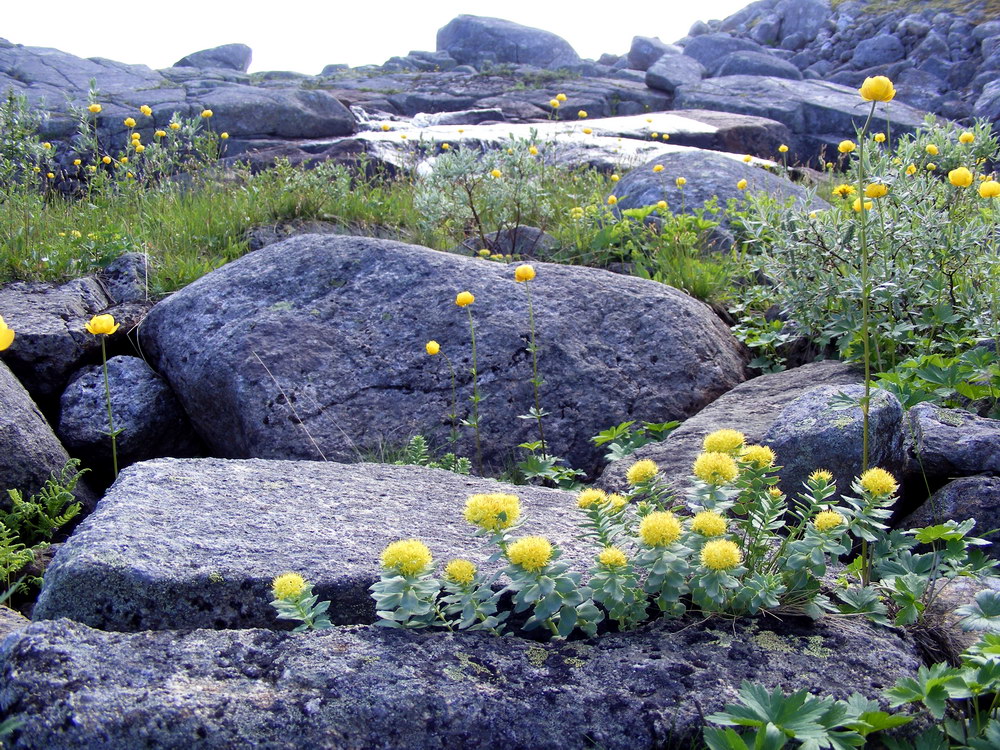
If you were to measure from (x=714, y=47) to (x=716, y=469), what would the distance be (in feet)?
138

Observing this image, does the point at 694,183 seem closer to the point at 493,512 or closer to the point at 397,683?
the point at 493,512

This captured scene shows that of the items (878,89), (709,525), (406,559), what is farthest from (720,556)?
(878,89)

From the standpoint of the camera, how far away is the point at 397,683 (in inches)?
70.1

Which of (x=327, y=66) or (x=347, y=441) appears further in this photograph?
(x=327, y=66)

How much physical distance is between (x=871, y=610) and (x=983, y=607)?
10.0 inches

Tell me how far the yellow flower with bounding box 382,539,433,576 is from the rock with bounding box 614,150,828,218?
16.6 feet

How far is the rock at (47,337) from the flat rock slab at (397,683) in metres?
3.07

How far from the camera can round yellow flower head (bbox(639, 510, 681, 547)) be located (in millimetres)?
1898

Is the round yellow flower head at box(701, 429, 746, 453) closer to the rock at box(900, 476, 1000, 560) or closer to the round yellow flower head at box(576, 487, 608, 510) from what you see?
the round yellow flower head at box(576, 487, 608, 510)

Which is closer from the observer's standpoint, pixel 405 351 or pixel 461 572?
pixel 461 572

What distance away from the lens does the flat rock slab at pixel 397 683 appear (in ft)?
5.45

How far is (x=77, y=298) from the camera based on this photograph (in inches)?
193

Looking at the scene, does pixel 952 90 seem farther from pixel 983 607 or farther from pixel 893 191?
pixel 983 607

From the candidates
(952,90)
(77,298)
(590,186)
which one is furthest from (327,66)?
(77,298)
